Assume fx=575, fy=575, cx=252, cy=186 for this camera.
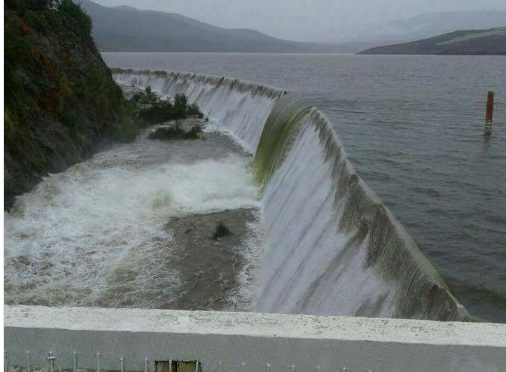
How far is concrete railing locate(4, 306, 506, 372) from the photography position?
3.50 m

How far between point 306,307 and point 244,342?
457cm

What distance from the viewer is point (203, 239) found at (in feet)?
43.5

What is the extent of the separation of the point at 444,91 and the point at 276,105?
14.0 m

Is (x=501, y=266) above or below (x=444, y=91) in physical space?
below

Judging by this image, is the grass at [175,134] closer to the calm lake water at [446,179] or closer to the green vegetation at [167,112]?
the green vegetation at [167,112]

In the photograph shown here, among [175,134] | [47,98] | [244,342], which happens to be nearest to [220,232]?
[244,342]

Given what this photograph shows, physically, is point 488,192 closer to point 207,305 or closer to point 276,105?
point 207,305

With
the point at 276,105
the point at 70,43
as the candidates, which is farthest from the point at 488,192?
the point at 70,43

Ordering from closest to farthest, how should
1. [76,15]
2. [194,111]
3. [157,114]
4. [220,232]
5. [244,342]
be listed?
[244,342], [220,232], [76,15], [157,114], [194,111]

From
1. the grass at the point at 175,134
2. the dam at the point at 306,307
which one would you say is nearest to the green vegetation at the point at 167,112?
the grass at the point at 175,134

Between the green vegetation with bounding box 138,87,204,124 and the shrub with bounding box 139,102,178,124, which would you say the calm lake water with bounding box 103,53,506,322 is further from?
the shrub with bounding box 139,102,178,124

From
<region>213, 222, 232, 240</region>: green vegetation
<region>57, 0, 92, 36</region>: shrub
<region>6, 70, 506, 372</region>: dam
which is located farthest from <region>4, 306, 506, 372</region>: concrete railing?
<region>57, 0, 92, 36</region>: shrub

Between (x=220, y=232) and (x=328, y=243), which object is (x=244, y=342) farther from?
(x=220, y=232)

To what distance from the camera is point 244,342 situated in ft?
11.9
